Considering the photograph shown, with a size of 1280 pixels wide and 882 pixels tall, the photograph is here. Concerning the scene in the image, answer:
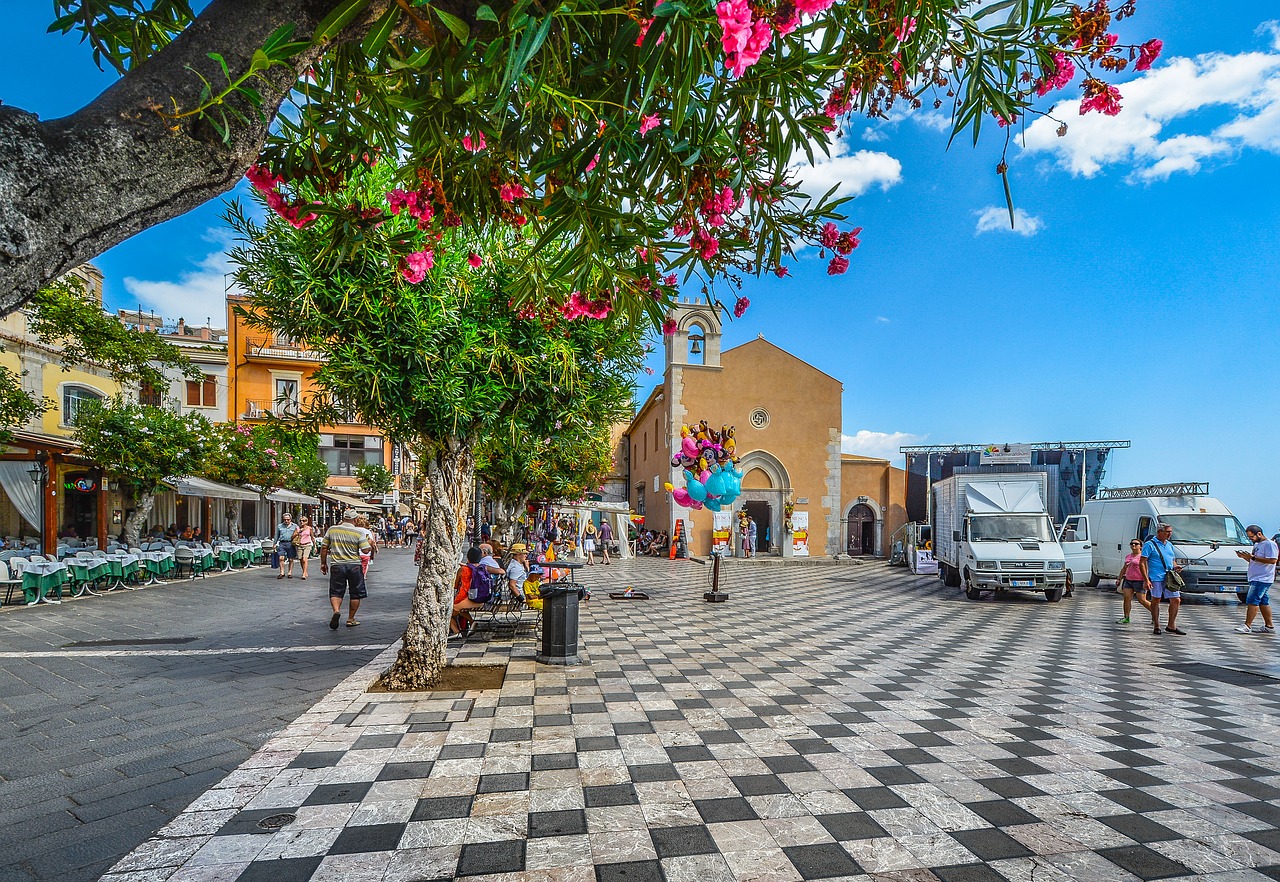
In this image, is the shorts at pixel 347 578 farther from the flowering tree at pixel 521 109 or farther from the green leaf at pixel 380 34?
the green leaf at pixel 380 34

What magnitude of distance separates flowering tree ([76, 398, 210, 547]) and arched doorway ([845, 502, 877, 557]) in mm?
25654

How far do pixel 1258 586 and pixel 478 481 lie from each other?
18144 mm

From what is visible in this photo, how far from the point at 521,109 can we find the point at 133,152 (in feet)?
5.41

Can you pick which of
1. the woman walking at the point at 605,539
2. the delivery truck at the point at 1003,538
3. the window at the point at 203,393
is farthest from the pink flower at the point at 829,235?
the window at the point at 203,393

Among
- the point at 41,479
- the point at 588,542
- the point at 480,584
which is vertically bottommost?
the point at 588,542

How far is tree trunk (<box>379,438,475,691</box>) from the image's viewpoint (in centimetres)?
599

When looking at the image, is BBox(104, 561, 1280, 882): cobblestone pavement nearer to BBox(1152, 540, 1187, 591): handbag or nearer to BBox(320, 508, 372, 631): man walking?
BBox(1152, 540, 1187, 591): handbag

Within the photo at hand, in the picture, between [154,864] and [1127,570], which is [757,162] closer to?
[154,864]

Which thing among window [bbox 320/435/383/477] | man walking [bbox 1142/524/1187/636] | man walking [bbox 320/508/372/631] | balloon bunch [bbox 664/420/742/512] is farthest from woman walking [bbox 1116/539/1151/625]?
window [bbox 320/435/383/477]

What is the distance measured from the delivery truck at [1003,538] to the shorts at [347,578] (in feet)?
42.0

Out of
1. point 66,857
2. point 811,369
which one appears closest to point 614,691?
point 66,857

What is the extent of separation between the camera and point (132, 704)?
216 inches

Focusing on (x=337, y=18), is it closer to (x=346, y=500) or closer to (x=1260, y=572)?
(x=1260, y=572)

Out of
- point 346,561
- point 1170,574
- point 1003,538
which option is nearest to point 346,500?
point 346,561
